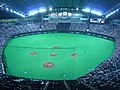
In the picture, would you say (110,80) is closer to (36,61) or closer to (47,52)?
(36,61)

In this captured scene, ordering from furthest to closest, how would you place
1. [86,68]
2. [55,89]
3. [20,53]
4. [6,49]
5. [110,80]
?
[6,49] → [20,53] → [86,68] → [110,80] → [55,89]

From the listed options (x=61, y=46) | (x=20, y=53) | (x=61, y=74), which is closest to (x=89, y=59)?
(x=61, y=74)

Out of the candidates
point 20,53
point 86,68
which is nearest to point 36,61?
point 20,53

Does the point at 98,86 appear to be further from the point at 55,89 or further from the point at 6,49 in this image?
the point at 6,49

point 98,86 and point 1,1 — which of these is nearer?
point 98,86

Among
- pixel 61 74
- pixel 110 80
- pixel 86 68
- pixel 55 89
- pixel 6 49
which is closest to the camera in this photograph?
pixel 55 89

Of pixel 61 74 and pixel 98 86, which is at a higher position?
pixel 98 86

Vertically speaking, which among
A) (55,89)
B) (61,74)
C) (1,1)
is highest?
(1,1)
